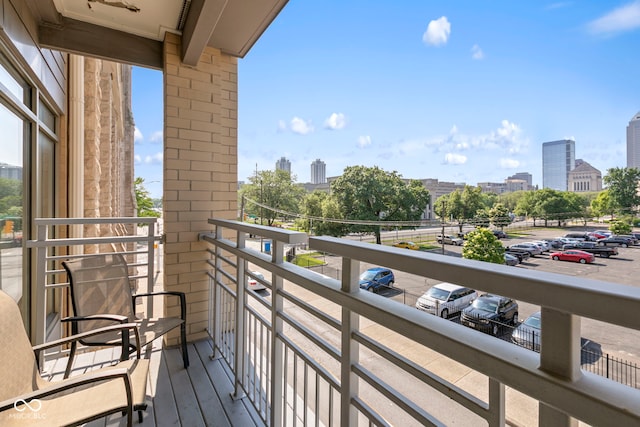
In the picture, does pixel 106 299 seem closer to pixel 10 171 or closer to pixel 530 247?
pixel 10 171

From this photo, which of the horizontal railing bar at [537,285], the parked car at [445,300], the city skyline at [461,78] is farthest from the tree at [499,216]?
the horizontal railing bar at [537,285]

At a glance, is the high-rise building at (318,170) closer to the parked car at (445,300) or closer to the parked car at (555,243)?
the parked car at (555,243)

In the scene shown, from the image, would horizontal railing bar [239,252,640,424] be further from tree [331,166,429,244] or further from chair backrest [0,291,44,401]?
tree [331,166,429,244]

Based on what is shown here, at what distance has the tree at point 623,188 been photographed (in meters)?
2.06

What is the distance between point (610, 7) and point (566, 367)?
359cm

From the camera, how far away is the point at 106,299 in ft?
7.59

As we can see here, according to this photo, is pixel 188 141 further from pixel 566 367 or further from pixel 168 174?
pixel 566 367

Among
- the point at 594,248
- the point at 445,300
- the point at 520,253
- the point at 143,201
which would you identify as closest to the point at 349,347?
the point at 445,300

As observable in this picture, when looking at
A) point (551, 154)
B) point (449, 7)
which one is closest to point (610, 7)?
point (551, 154)

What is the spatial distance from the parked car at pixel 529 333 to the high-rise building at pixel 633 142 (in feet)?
7.48

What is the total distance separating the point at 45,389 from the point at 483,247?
2.37 m

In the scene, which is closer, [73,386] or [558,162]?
[73,386]

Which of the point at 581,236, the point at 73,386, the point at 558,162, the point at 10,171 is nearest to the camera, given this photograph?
the point at 73,386

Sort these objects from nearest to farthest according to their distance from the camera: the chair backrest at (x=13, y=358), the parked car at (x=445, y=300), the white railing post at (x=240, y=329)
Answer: the parked car at (x=445, y=300) < the chair backrest at (x=13, y=358) < the white railing post at (x=240, y=329)
